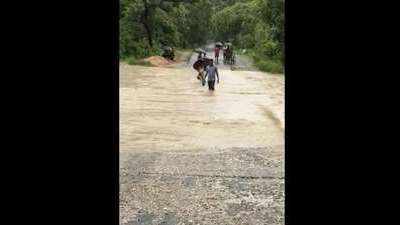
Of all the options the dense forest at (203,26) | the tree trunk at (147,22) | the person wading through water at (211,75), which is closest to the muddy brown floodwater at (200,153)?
the person wading through water at (211,75)

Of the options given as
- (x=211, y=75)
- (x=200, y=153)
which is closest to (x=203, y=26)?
(x=211, y=75)

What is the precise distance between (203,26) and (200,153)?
2878cm

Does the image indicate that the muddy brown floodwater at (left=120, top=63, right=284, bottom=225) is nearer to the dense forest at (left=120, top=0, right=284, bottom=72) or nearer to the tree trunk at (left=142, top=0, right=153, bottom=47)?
the dense forest at (left=120, top=0, right=284, bottom=72)

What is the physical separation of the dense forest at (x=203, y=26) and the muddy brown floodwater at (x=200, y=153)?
18.6 feet

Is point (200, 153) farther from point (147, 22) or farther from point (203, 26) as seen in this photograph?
point (203, 26)

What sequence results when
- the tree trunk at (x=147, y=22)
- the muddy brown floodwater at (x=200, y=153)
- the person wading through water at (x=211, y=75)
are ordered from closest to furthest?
1. the muddy brown floodwater at (x=200, y=153)
2. the person wading through water at (x=211, y=75)
3. the tree trunk at (x=147, y=22)

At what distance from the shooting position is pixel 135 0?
101 ft

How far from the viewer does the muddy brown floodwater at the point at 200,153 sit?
7.06 metres

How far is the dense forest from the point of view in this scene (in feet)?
90.5

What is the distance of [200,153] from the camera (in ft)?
36.5

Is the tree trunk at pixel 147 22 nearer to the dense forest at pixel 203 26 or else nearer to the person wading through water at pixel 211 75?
the dense forest at pixel 203 26
